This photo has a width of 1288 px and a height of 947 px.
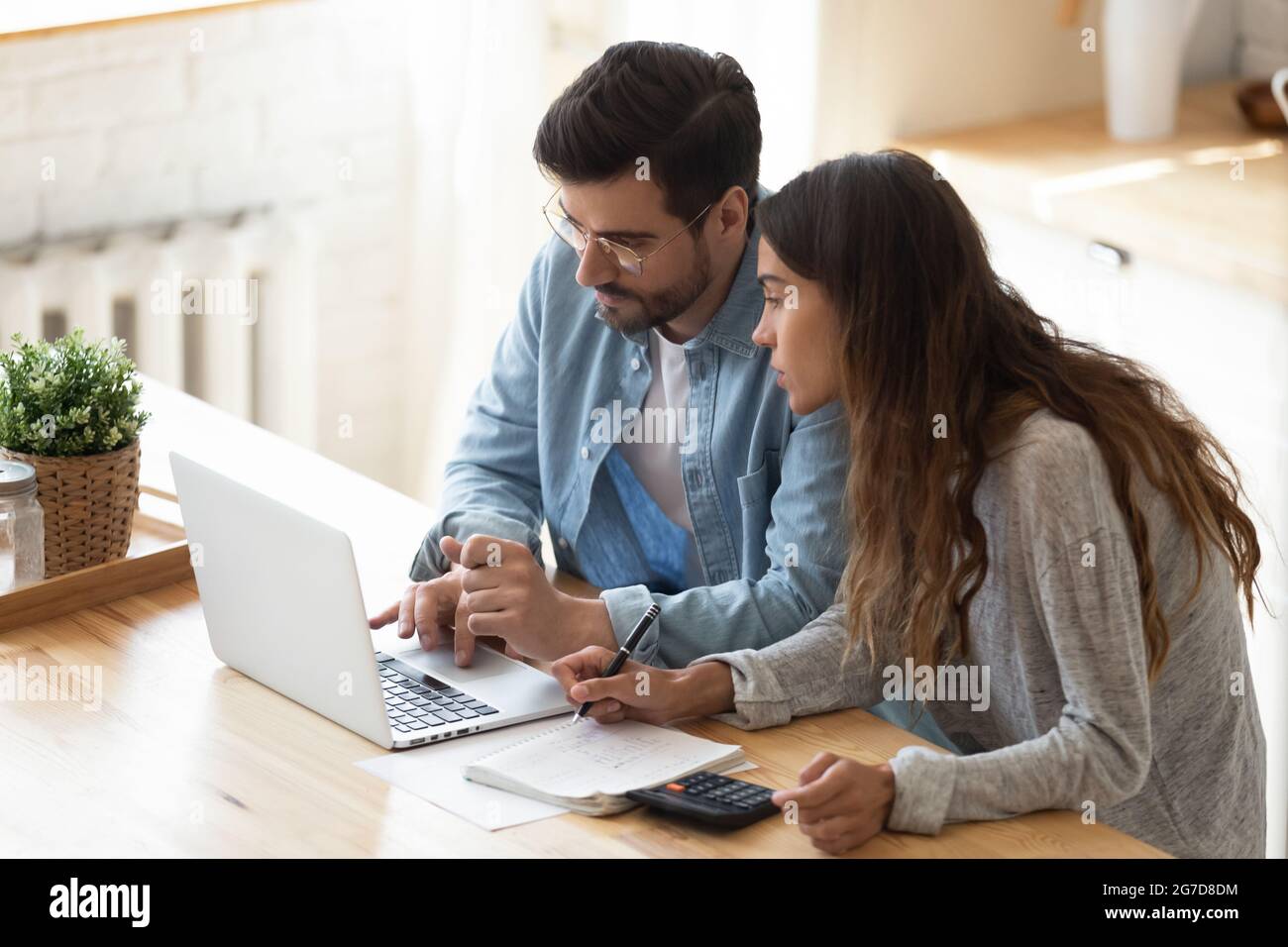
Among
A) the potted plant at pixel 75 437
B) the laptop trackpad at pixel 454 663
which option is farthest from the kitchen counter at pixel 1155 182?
the potted plant at pixel 75 437

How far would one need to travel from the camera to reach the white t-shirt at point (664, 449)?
187 cm

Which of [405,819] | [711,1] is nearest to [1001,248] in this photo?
[711,1]

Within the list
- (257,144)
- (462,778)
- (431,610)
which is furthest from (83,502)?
(257,144)

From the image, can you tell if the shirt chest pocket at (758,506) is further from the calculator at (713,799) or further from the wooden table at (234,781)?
the calculator at (713,799)

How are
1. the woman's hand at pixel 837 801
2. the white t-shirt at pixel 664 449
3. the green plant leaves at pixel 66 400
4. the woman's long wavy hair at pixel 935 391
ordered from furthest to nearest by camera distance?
the white t-shirt at pixel 664 449 < the green plant leaves at pixel 66 400 < the woman's long wavy hair at pixel 935 391 < the woman's hand at pixel 837 801

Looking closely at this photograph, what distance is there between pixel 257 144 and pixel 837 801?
2037 millimetres

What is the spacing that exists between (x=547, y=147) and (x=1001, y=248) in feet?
4.15

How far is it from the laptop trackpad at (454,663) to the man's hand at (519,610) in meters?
0.01

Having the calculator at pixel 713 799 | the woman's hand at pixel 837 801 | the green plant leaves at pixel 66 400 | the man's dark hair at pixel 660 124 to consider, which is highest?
the man's dark hair at pixel 660 124

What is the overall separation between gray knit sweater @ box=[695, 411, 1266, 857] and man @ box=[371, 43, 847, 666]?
0.40ft

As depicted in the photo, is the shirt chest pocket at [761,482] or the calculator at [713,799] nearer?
the calculator at [713,799]

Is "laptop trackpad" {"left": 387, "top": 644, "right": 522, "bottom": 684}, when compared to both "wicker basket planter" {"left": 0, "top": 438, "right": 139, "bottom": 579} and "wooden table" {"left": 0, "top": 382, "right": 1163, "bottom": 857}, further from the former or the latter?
"wicker basket planter" {"left": 0, "top": 438, "right": 139, "bottom": 579}

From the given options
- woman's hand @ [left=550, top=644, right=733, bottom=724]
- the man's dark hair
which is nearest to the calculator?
woman's hand @ [left=550, top=644, right=733, bottom=724]

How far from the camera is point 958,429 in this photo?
1.44 m
